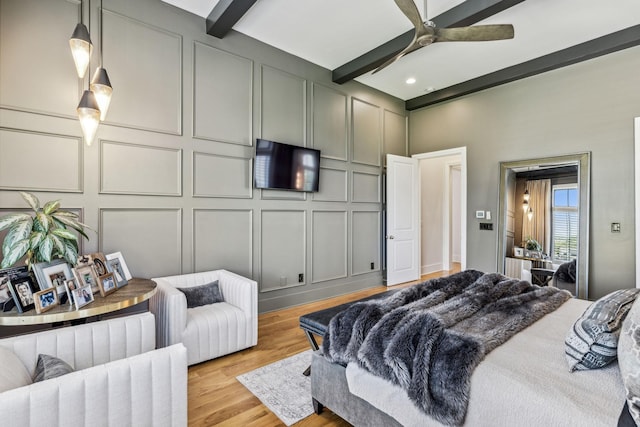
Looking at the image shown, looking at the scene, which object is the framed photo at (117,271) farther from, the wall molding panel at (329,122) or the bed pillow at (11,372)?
the wall molding panel at (329,122)

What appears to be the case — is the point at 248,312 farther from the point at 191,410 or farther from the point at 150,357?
the point at 150,357

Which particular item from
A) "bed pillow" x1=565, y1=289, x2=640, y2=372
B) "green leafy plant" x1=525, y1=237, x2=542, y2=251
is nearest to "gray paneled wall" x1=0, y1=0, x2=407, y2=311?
"green leafy plant" x1=525, y1=237, x2=542, y2=251

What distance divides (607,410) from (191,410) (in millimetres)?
2088

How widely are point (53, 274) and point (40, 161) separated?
1101 mm

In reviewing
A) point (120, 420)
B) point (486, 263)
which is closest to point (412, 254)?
point (486, 263)

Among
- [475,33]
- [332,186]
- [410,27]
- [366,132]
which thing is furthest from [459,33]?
[366,132]

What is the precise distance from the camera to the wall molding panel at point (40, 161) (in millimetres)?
2400

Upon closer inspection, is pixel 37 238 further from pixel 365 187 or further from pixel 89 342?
pixel 365 187

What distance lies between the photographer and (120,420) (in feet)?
4.09

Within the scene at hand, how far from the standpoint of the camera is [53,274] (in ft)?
6.48

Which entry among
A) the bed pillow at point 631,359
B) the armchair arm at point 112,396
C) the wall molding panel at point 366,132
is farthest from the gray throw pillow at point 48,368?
the wall molding panel at point 366,132

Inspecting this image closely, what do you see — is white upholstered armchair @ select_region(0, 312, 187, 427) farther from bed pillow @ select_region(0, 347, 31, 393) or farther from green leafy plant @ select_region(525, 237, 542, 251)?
green leafy plant @ select_region(525, 237, 542, 251)

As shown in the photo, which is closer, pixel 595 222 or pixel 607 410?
pixel 607 410

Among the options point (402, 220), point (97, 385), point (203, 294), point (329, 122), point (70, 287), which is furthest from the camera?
point (402, 220)
